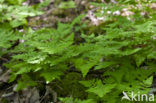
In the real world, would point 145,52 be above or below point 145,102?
above

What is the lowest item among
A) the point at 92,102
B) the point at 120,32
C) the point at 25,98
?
the point at 25,98

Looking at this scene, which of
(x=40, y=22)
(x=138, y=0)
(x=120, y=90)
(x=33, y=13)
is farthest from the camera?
(x=40, y=22)

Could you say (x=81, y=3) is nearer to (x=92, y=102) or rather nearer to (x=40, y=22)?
(x=40, y=22)

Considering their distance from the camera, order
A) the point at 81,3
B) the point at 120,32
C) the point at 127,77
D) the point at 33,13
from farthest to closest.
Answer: the point at 81,3 < the point at 33,13 < the point at 120,32 < the point at 127,77

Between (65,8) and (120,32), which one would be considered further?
(65,8)

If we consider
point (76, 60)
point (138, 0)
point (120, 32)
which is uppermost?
point (138, 0)

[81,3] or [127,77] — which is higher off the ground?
[81,3]

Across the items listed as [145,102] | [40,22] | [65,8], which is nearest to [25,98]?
[145,102]

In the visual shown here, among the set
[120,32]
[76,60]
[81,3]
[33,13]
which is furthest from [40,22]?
[120,32]

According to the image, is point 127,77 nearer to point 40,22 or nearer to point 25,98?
point 25,98
